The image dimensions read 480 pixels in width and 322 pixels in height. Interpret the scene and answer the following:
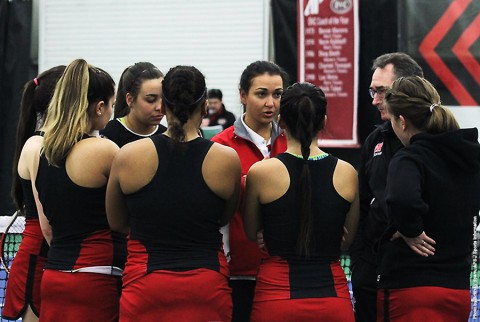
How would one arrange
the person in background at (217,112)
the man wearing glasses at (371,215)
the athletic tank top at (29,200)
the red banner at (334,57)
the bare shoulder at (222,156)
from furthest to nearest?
the person in background at (217,112)
the red banner at (334,57)
the athletic tank top at (29,200)
the man wearing glasses at (371,215)
the bare shoulder at (222,156)

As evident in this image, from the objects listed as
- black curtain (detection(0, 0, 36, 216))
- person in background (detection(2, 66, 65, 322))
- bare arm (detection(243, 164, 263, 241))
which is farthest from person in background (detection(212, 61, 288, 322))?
black curtain (detection(0, 0, 36, 216))

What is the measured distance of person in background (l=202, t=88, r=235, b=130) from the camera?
38.7 ft

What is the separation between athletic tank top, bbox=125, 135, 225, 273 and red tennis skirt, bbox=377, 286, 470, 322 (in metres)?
0.96

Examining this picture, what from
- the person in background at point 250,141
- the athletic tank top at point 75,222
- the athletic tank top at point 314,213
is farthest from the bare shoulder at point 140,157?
the person in background at point 250,141

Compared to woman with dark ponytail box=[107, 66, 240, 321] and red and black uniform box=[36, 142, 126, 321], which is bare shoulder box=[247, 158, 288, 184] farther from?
red and black uniform box=[36, 142, 126, 321]

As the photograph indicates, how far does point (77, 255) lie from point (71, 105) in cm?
79

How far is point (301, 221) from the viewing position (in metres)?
4.16

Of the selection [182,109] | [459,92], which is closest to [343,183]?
[182,109]

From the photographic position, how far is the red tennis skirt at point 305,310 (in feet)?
13.4

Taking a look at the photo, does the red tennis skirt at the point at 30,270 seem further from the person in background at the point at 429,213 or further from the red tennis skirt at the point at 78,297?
the person in background at the point at 429,213

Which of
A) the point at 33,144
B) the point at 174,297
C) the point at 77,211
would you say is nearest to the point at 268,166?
the point at 174,297

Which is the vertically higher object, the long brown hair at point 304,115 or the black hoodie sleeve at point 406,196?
the long brown hair at point 304,115

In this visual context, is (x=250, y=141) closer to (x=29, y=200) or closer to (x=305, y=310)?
(x=305, y=310)

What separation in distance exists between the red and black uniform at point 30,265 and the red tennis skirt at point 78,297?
1.43ft
